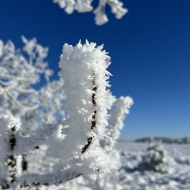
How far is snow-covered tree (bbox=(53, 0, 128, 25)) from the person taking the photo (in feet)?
4.73

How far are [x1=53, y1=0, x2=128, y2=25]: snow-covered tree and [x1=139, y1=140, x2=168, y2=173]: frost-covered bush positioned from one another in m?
Answer: 5.77

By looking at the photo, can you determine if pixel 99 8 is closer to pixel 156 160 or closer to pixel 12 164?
pixel 12 164

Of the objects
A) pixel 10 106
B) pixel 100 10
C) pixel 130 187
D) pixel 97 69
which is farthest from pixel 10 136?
pixel 10 106

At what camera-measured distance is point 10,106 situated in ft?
24.1

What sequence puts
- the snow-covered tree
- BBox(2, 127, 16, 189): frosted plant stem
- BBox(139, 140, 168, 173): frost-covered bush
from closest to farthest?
BBox(2, 127, 16, 189): frosted plant stem
the snow-covered tree
BBox(139, 140, 168, 173): frost-covered bush

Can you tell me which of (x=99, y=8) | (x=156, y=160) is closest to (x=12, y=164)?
(x=99, y=8)

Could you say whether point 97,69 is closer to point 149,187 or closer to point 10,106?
point 149,187

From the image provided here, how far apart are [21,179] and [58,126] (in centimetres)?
51

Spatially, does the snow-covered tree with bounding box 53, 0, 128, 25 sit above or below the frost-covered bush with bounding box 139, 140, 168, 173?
above

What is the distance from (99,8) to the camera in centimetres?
151

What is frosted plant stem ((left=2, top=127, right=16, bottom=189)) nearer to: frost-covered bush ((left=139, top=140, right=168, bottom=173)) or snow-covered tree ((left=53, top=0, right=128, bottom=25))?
snow-covered tree ((left=53, top=0, right=128, bottom=25))

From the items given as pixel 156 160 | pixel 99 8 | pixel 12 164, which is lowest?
pixel 156 160

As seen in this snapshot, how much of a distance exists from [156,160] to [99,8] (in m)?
6.08

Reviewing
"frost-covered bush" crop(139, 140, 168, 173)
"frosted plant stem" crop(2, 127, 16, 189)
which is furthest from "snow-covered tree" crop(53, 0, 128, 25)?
"frost-covered bush" crop(139, 140, 168, 173)
